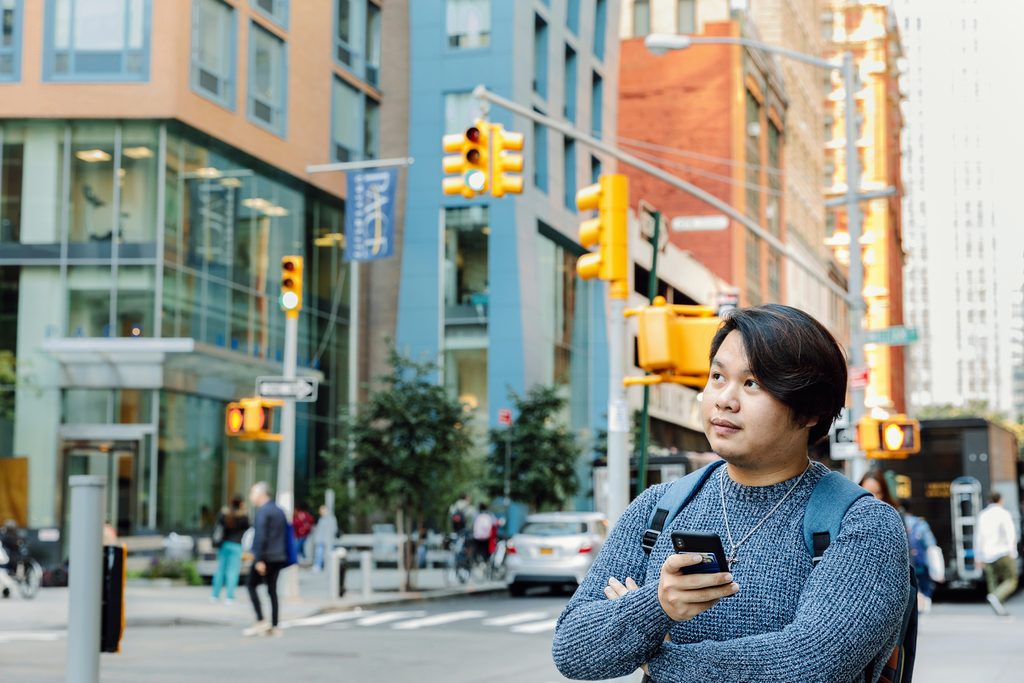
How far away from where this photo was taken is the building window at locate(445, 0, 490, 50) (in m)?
45.0

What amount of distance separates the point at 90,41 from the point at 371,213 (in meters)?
7.58

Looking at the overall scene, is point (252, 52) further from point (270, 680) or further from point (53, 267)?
point (270, 680)

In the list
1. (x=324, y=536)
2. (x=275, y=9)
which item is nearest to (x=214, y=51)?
(x=275, y=9)

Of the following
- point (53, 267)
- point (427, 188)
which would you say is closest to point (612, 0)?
point (427, 188)

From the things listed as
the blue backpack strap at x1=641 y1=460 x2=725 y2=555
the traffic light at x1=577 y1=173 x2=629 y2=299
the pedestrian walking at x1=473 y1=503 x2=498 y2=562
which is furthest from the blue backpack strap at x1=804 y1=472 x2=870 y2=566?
the pedestrian walking at x1=473 y1=503 x2=498 y2=562

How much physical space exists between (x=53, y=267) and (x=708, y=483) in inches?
1273

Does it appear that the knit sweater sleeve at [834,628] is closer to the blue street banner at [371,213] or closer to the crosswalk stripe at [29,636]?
the crosswalk stripe at [29,636]

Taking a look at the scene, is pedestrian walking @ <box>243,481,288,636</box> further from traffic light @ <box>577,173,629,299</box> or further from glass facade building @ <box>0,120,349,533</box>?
glass facade building @ <box>0,120,349,533</box>

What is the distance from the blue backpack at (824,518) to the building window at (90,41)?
105 ft

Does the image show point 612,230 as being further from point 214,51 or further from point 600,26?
point 600,26

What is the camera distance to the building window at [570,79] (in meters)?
49.4

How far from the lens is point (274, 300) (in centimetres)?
3841

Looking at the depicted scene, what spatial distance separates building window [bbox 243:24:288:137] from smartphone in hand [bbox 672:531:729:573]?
34.8m

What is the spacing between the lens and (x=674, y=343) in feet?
39.2
